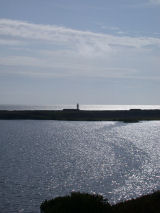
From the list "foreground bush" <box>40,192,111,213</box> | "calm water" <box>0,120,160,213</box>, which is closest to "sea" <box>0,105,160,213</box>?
"calm water" <box>0,120,160,213</box>

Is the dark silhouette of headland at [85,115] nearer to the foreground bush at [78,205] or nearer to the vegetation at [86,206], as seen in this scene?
the vegetation at [86,206]

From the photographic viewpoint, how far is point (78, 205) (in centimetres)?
2106

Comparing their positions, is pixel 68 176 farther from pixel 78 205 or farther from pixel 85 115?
pixel 85 115

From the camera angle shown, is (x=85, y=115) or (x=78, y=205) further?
(x=85, y=115)

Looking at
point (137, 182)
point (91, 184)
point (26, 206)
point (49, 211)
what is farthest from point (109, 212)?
point (137, 182)

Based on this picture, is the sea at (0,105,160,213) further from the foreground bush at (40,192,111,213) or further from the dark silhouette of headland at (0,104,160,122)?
the dark silhouette of headland at (0,104,160,122)

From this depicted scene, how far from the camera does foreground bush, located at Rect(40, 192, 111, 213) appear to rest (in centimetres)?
2077

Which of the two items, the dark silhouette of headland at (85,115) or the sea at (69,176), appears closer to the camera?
the sea at (69,176)

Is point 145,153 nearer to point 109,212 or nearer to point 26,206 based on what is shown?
point 26,206

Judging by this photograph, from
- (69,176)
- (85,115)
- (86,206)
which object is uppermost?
(85,115)

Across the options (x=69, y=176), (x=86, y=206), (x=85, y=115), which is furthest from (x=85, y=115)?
(x=86, y=206)

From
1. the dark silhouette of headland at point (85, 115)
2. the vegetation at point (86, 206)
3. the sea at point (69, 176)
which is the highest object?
the dark silhouette of headland at point (85, 115)

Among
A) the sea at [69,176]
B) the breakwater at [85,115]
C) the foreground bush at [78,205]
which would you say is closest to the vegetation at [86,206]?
the foreground bush at [78,205]

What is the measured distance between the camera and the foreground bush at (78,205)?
2077 centimetres
